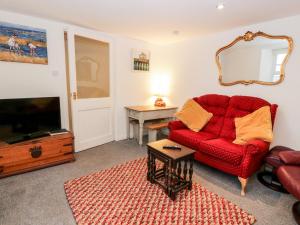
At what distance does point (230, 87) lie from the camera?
314 centimetres

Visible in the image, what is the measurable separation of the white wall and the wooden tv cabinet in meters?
2.60

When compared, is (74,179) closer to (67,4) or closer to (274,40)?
(67,4)

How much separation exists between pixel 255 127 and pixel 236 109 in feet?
1.80

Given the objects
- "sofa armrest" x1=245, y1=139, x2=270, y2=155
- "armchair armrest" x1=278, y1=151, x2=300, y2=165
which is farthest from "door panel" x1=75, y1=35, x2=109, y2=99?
"armchair armrest" x1=278, y1=151, x2=300, y2=165

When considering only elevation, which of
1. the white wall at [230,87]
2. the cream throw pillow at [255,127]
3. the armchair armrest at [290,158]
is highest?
the white wall at [230,87]

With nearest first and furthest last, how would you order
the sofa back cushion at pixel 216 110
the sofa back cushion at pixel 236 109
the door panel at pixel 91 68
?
the sofa back cushion at pixel 236 109 < the sofa back cushion at pixel 216 110 < the door panel at pixel 91 68

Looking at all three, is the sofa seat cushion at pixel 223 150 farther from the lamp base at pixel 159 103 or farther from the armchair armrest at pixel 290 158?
the lamp base at pixel 159 103

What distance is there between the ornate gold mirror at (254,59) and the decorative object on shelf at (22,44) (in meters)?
3.04

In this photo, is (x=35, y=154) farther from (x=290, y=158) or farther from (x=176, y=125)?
(x=290, y=158)

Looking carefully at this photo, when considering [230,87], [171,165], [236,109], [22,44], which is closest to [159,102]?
[230,87]

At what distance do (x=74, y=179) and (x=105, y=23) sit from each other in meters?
2.45

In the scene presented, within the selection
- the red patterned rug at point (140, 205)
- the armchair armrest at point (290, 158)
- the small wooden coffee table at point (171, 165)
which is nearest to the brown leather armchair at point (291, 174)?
the armchair armrest at point (290, 158)

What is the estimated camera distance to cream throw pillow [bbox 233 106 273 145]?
89.4 inches

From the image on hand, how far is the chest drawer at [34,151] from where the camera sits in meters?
2.23
